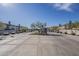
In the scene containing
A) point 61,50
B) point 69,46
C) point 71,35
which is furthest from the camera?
point 71,35

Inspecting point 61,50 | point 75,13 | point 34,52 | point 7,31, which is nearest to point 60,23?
point 75,13

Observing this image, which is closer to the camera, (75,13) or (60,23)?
(75,13)

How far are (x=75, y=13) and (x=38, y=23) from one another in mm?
1129

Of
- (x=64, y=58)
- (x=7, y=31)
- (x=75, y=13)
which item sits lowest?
(x=64, y=58)

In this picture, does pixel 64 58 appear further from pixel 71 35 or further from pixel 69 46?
pixel 71 35

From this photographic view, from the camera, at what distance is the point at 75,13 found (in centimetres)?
554

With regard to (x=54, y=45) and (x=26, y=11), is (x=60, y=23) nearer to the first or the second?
(x=54, y=45)

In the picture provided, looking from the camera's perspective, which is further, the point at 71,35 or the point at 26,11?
the point at 71,35

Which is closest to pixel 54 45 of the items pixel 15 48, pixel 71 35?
pixel 15 48

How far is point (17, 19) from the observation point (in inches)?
223

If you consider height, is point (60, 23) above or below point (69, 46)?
above

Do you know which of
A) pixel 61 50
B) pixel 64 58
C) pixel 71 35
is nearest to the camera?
pixel 64 58

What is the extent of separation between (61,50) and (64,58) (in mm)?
443

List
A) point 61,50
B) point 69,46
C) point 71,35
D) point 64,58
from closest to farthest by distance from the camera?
point 64,58
point 61,50
point 69,46
point 71,35
